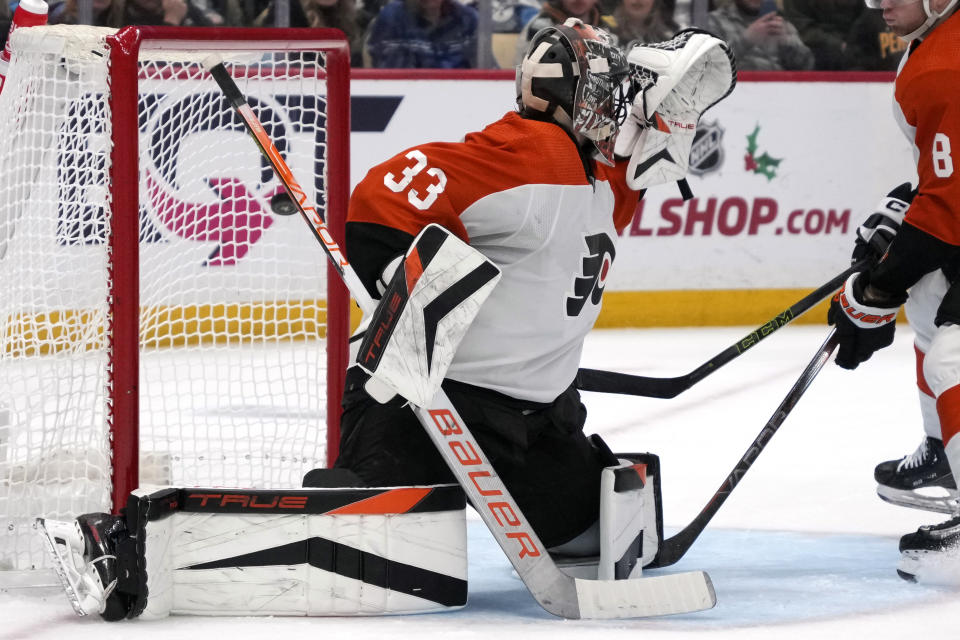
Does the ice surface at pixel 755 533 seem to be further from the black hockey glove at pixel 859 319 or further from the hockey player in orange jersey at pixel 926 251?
the black hockey glove at pixel 859 319

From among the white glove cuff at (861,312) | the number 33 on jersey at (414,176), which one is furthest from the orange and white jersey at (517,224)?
the white glove cuff at (861,312)

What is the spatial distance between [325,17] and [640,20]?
4.15ft

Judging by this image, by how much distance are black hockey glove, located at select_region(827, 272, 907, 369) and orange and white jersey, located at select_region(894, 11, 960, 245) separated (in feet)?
0.59

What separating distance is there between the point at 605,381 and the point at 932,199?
24.4 inches

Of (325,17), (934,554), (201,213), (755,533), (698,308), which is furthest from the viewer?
(698,308)

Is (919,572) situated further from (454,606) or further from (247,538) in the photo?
(247,538)

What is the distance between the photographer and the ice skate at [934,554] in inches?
87.8

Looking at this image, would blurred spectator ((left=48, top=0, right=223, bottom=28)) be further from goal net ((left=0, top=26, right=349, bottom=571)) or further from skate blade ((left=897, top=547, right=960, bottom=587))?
skate blade ((left=897, top=547, right=960, bottom=587))

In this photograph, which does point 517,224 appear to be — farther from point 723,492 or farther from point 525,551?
point 723,492

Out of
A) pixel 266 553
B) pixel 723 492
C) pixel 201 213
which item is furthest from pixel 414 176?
pixel 201 213

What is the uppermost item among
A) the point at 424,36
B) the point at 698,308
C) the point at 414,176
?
the point at 424,36

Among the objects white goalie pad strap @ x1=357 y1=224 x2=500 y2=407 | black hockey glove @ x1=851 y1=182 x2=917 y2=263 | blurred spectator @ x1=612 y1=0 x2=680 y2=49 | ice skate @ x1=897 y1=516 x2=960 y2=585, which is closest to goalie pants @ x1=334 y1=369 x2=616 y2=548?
white goalie pad strap @ x1=357 y1=224 x2=500 y2=407

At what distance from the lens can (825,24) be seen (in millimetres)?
5844

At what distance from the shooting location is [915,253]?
2314 millimetres
